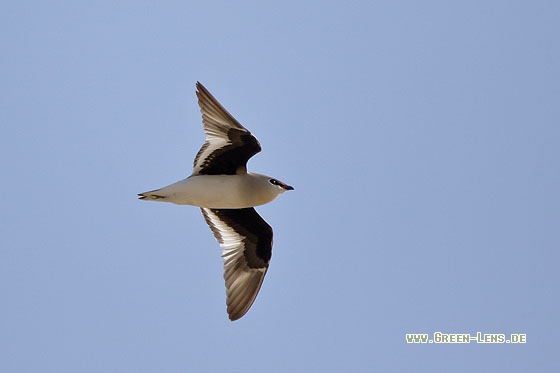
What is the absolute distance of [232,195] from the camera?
10.4 metres

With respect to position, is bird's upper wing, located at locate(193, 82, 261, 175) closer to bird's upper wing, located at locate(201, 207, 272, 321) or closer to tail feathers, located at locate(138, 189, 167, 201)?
tail feathers, located at locate(138, 189, 167, 201)

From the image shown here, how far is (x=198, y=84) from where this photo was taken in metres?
9.87

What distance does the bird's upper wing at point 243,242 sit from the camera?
1136 centimetres

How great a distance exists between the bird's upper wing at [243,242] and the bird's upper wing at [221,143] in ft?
3.40

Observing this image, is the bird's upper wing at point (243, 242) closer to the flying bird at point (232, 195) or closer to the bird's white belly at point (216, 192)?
the flying bird at point (232, 195)

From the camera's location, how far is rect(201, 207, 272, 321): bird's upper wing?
1136cm

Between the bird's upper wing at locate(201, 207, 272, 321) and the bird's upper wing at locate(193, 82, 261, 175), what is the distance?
3.40ft

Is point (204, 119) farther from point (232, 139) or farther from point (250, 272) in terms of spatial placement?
point (250, 272)

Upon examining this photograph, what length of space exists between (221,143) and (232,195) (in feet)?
2.10

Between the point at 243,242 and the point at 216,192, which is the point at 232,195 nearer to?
the point at 216,192

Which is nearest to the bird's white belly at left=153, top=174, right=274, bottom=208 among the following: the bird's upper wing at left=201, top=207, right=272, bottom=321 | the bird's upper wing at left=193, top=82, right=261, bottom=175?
the bird's upper wing at left=193, top=82, right=261, bottom=175

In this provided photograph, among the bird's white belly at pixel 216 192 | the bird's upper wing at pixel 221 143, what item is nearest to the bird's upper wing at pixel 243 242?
the bird's white belly at pixel 216 192

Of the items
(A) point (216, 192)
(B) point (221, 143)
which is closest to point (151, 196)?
(A) point (216, 192)

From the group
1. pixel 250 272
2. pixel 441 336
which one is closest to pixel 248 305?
pixel 250 272
